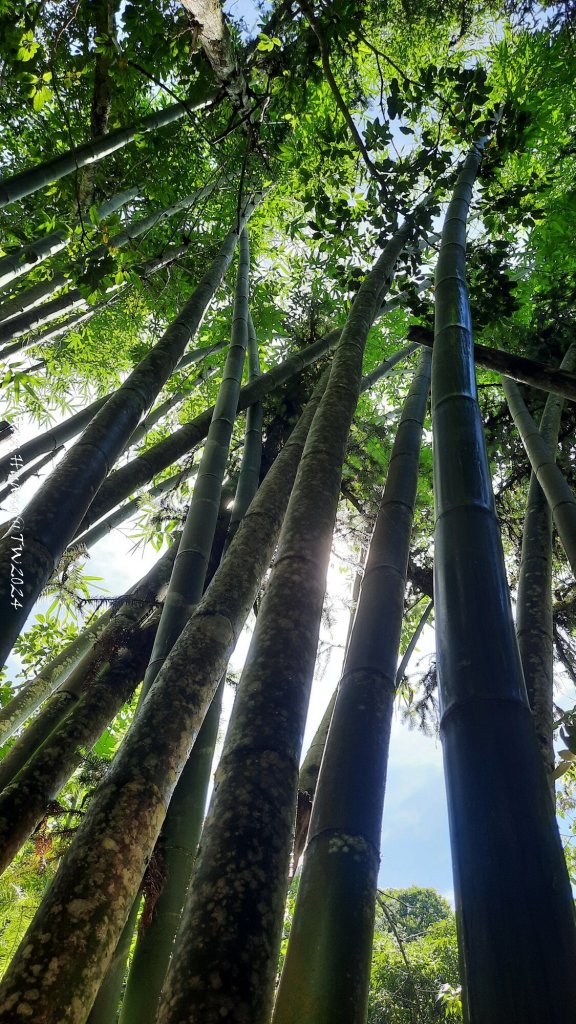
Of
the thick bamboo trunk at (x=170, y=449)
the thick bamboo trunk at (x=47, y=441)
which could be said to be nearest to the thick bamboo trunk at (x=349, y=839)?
the thick bamboo trunk at (x=170, y=449)

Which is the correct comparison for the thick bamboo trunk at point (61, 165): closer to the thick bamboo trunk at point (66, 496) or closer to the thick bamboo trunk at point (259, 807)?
the thick bamboo trunk at point (66, 496)

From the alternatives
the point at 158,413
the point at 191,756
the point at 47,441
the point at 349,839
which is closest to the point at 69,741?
the point at 191,756

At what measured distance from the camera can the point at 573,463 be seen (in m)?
5.09

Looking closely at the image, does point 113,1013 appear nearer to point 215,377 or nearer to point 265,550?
point 265,550

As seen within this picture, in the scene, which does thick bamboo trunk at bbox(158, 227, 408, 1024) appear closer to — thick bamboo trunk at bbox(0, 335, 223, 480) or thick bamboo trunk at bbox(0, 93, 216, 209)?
thick bamboo trunk at bbox(0, 335, 223, 480)

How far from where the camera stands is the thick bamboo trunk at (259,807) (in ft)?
3.14

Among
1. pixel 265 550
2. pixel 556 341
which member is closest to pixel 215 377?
pixel 556 341

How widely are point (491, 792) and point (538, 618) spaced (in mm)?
2119

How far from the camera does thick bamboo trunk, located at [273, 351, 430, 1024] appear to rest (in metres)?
1.12

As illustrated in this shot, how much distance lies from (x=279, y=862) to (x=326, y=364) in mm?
4634

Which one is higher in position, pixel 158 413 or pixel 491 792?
pixel 158 413

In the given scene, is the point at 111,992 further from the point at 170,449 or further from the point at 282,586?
the point at 170,449

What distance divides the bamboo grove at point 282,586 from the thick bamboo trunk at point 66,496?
0.01 meters

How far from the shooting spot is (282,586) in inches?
72.6
